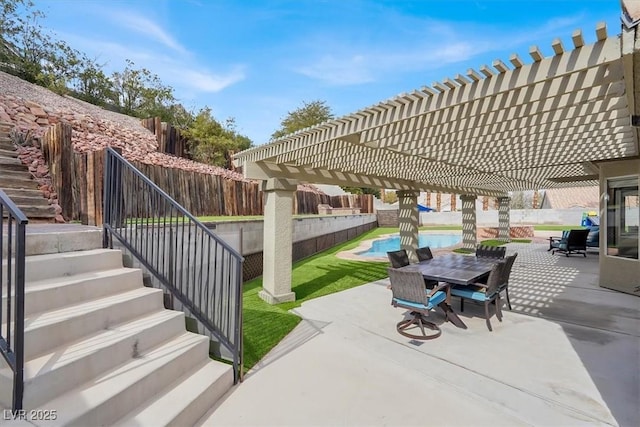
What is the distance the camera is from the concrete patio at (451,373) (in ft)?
8.23

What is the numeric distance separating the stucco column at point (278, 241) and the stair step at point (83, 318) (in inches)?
108

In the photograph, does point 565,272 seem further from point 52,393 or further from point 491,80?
point 52,393

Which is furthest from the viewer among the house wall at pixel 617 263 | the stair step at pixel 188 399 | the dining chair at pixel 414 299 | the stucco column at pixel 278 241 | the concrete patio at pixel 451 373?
the house wall at pixel 617 263

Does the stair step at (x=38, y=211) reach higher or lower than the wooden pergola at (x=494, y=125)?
lower

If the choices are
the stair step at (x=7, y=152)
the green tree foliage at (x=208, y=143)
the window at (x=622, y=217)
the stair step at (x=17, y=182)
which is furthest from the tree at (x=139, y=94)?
the window at (x=622, y=217)

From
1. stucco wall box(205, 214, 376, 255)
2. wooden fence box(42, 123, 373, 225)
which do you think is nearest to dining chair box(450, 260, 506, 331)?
stucco wall box(205, 214, 376, 255)

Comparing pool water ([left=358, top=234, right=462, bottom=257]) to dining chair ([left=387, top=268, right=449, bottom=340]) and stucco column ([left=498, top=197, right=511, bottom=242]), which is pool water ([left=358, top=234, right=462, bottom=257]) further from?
dining chair ([left=387, top=268, right=449, bottom=340])

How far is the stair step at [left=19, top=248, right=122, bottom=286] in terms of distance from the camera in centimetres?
261

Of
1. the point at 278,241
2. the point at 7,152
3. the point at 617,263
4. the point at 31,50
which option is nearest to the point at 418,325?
the point at 278,241

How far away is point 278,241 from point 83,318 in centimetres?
359

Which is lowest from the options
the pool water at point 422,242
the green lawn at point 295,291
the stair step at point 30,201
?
the pool water at point 422,242

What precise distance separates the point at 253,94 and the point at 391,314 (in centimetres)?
1158

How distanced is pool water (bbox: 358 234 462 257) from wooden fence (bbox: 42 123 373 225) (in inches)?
181

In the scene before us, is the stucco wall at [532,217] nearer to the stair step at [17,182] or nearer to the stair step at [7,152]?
the stair step at [17,182]
